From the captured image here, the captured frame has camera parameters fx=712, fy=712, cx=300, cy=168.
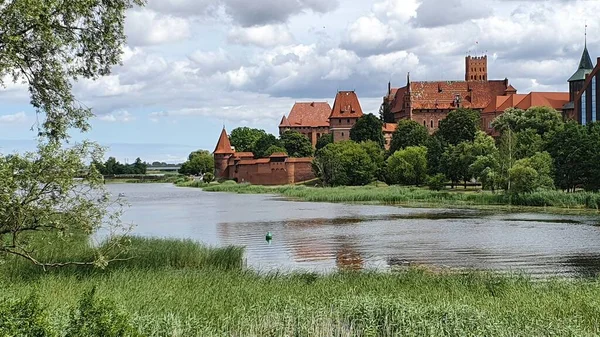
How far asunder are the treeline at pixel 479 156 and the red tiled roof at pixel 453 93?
2030 centimetres

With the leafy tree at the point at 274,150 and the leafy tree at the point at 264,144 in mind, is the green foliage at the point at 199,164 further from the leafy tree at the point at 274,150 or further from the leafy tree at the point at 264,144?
the leafy tree at the point at 274,150

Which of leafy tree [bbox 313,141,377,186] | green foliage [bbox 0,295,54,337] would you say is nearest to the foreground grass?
leafy tree [bbox 313,141,377,186]

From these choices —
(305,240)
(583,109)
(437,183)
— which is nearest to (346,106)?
(583,109)

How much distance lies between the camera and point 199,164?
126 meters

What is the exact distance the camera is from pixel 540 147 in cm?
5166

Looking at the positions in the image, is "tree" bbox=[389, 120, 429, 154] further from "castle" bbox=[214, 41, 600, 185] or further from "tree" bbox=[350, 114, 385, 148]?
"castle" bbox=[214, 41, 600, 185]

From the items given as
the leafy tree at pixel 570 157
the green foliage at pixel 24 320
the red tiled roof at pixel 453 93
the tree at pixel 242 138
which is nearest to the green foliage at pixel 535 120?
the leafy tree at pixel 570 157

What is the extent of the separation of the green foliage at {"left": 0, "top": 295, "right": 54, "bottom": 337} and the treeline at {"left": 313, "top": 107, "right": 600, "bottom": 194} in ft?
124

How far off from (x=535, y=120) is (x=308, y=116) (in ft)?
179

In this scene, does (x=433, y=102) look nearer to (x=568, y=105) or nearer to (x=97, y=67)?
(x=568, y=105)

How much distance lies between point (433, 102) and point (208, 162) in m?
41.6

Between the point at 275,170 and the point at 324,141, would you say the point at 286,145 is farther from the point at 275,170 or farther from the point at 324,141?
the point at 275,170

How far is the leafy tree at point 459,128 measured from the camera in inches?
2985

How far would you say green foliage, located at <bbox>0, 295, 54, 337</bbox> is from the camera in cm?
723
